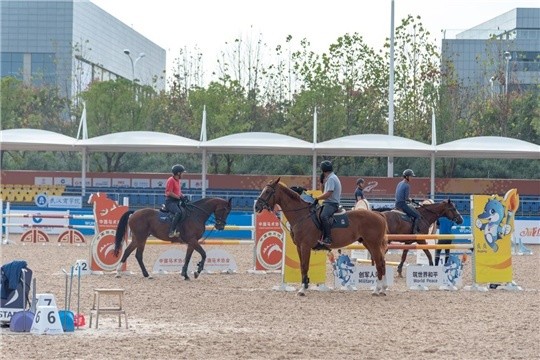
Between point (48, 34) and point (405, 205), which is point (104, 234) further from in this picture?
point (48, 34)

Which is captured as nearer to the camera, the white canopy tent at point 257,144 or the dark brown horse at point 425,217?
the dark brown horse at point 425,217

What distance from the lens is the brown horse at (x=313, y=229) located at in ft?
60.5

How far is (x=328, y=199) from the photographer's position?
1853cm

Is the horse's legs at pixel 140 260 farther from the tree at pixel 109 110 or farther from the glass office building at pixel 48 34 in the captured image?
the glass office building at pixel 48 34

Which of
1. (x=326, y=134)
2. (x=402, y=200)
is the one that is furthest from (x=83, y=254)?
(x=326, y=134)

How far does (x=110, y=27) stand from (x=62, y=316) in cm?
8082

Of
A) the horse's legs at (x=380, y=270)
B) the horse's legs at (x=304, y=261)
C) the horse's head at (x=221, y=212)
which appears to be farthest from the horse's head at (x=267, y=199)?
the horse's head at (x=221, y=212)

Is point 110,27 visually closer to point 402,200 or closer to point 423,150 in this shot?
point 423,150

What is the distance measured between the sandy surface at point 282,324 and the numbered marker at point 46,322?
0.67 ft

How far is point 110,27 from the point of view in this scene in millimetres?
91375

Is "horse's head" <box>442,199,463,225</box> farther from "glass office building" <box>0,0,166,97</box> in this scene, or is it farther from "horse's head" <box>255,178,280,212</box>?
"glass office building" <box>0,0,166,97</box>

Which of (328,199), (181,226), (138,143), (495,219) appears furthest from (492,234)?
(138,143)

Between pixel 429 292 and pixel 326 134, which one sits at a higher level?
pixel 326 134

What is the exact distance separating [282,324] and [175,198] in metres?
7.66
